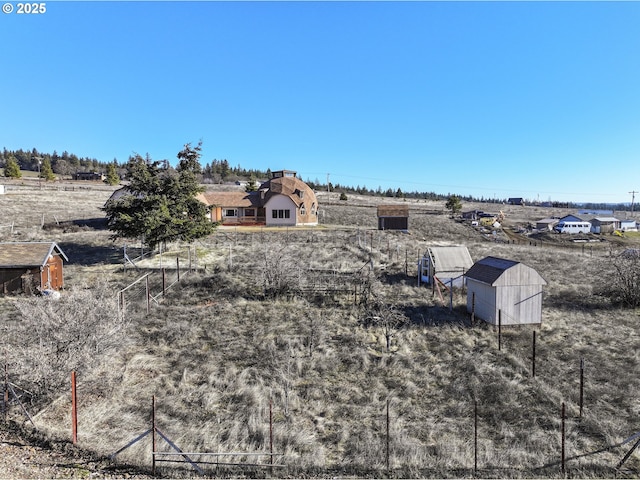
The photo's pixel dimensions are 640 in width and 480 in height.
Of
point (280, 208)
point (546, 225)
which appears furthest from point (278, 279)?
point (546, 225)

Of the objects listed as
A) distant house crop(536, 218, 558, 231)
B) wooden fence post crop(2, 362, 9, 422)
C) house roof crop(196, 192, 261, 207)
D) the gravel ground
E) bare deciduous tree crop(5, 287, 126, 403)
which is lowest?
the gravel ground

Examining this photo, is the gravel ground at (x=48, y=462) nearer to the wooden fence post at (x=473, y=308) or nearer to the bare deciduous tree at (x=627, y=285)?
the wooden fence post at (x=473, y=308)

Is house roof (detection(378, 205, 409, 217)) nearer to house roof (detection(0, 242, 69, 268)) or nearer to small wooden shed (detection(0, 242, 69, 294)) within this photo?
house roof (detection(0, 242, 69, 268))

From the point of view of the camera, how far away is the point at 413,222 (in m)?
67.2

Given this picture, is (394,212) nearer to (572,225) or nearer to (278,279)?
(278,279)

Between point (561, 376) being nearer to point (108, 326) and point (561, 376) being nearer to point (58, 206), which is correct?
point (108, 326)

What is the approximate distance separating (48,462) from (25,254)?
18.8 metres

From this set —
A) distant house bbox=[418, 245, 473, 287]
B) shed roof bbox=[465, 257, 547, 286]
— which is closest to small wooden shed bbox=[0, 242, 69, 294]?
distant house bbox=[418, 245, 473, 287]

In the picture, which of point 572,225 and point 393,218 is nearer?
point 393,218

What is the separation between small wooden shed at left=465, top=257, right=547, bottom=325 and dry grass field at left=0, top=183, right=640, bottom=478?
71cm

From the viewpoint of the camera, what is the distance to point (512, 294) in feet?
61.8

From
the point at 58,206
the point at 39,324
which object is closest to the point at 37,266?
the point at 39,324

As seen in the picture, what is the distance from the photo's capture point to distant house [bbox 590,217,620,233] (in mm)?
74000

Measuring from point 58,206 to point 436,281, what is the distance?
57.2 metres
